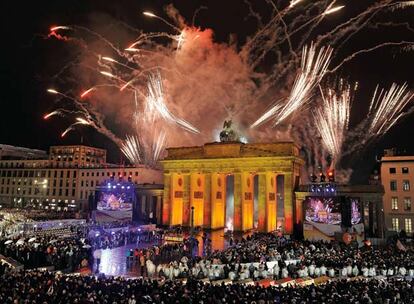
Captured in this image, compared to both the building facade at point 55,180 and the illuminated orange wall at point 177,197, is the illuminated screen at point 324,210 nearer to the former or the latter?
the illuminated orange wall at point 177,197

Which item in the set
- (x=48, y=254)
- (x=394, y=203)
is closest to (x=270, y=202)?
(x=394, y=203)

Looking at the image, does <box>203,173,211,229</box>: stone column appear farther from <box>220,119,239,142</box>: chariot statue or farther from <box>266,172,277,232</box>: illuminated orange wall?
<box>266,172,277,232</box>: illuminated orange wall

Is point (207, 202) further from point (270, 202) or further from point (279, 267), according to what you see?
point (279, 267)

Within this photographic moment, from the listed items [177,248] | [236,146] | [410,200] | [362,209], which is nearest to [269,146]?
[236,146]

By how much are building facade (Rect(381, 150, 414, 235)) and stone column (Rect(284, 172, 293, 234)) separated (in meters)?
14.6

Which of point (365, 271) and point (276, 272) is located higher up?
point (365, 271)

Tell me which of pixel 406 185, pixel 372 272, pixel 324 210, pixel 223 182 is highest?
pixel 223 182

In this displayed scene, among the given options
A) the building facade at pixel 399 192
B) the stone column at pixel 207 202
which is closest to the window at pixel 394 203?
the building facade at pixel 399 192

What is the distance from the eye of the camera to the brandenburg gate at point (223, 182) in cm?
5275

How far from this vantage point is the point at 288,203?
51.2 metres

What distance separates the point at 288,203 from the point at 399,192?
54.9 feet

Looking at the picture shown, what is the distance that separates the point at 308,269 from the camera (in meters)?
23.7

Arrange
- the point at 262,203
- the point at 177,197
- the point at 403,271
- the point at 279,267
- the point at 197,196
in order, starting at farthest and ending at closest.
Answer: the point at 177,197, the point at 197,196, the point at 262,203, the point at 279,267, the point at 403,271

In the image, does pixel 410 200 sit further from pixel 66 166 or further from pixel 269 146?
pixel 66 166
